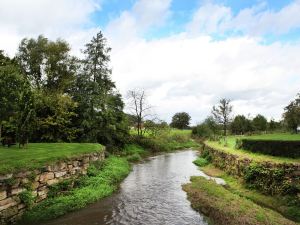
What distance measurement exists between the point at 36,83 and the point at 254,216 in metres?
37.7

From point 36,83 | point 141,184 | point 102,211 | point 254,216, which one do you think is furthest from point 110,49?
point 254,216

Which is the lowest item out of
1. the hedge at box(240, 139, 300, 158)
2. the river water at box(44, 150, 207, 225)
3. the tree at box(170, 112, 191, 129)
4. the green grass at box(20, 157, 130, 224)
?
the river water at box(44, 150, 207, 225)

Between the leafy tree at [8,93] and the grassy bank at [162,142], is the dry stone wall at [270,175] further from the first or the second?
the grassy bank at [162,142]

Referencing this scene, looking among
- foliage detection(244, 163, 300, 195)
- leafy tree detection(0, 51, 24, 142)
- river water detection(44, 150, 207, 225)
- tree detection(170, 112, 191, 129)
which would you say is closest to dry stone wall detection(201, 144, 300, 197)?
foliage detection(244, 163, 300, 195)

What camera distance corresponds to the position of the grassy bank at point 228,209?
45.8 ft

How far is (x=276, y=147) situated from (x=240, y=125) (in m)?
62.0

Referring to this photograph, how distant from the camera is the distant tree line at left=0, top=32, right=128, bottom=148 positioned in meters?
36.2

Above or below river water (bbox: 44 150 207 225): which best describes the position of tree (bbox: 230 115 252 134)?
above

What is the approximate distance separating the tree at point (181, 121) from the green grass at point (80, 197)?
89.9 m

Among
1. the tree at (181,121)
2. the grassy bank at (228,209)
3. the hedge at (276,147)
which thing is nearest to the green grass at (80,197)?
the grassy bank at (228,209)

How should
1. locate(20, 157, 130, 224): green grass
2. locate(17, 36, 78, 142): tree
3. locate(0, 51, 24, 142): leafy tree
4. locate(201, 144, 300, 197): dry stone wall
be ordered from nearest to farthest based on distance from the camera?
locate(20, 157, 130, 224): green grass, locate(201, 144, 300, 197): dry stone wall, locate(0, 51, 24, 142): leafy tree, locate(17, 36, 78, 142): tree

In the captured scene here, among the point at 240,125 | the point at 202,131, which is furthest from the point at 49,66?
the point at 240,125

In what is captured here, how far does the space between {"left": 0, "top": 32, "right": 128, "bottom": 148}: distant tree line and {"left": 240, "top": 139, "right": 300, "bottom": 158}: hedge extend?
18730 mm

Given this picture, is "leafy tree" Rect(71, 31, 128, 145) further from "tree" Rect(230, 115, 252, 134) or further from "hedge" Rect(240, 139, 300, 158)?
"tree" Rect(230, 115, 252, 134)
